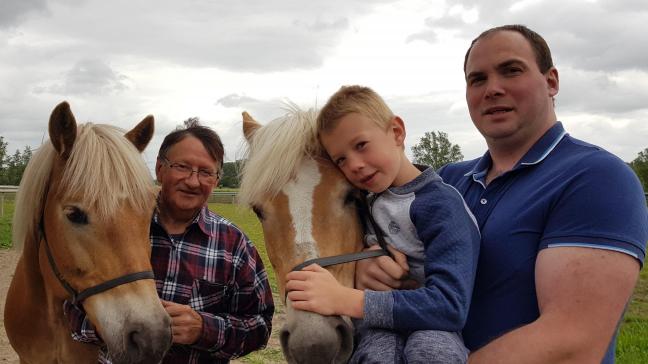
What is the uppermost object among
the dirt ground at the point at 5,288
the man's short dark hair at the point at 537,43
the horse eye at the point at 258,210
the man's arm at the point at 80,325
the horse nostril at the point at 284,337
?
the man's short dark hair at the point at 537,43

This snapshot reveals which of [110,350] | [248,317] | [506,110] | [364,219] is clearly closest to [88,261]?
[110,350]

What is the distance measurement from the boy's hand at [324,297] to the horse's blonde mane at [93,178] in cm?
130

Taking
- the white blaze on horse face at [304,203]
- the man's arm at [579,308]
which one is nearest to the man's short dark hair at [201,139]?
the white blaze on horse face at [304,203]

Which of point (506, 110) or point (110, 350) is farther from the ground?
point (506, 110)

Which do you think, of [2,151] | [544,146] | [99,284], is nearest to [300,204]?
[544,146]

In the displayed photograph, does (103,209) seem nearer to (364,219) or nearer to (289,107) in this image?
(289,107)

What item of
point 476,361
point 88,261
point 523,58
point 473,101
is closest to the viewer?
point 476,361

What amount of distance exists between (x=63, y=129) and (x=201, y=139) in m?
0.79

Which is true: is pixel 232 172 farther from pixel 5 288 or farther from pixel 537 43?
pixel 5 288

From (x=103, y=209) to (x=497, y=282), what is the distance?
2.00 m

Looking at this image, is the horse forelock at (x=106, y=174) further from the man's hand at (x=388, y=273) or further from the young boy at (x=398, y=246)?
the man's hand at (x=388, y=273)

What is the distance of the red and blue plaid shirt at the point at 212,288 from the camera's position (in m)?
3.10

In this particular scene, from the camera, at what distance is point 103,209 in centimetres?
268

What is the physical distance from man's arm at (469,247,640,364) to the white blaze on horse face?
889 mm
